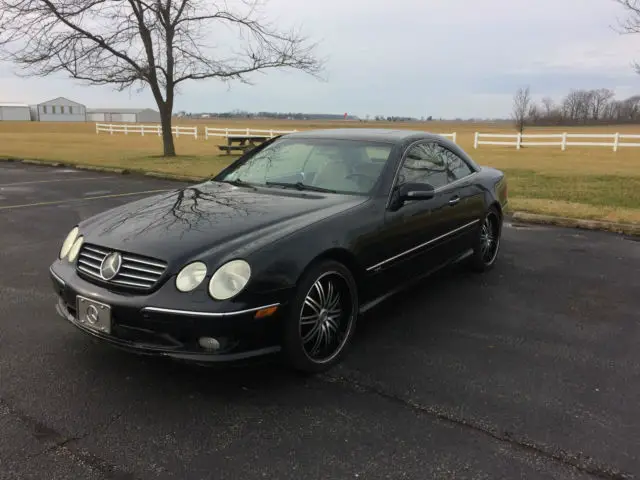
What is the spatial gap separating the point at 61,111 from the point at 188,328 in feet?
464

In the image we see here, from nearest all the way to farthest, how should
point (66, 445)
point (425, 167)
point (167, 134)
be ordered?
point (66, 445) < point (425, 167) < point (167, 134)

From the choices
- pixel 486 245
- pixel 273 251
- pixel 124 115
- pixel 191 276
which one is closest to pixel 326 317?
pixel 273 251

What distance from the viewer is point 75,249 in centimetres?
359

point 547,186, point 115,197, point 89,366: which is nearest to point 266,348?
point 89,366

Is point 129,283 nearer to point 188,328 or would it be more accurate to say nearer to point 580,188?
point 188,328

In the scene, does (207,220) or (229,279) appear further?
(207,220)

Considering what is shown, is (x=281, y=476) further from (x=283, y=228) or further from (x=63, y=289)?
(x=63, y=289)

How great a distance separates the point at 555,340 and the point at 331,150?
7.45ft

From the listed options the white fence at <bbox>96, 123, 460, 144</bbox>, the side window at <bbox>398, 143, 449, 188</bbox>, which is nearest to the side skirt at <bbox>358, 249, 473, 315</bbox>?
the side window at <bbox>398, 143, 449, 188</bbox>

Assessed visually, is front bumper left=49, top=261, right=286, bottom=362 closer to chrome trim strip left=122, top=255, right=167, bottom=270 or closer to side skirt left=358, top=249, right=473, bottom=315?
chrome trim strip left=122, top=255, right=167, bottom=270

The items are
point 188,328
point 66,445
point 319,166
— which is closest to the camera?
point 66,445

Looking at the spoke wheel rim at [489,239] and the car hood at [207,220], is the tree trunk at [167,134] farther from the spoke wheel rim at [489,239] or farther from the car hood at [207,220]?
the car hood at [207,220]

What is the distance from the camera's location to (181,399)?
3.12 m

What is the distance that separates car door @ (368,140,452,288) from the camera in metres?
4.05
